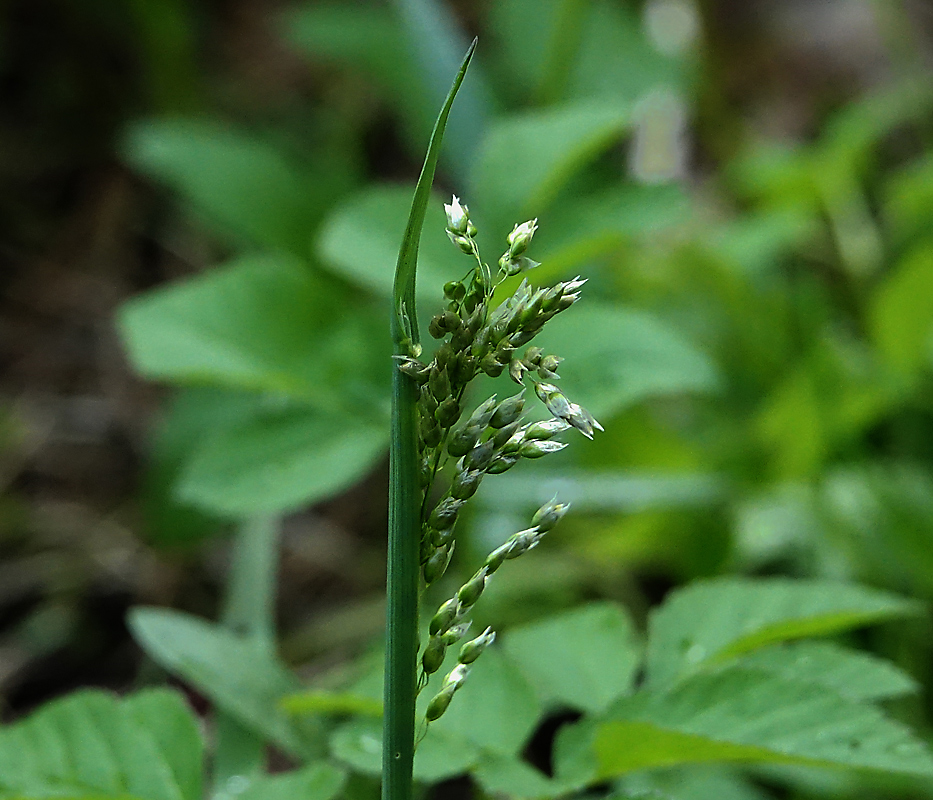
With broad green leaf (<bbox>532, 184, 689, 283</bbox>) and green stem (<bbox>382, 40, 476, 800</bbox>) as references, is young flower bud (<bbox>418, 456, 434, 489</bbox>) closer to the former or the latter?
green stem (<bbox>382, 40, 476, 800</bbox>)

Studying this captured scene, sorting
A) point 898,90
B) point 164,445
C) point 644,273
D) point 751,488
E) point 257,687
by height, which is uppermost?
point 898,90

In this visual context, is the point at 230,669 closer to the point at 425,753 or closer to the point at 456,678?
the point at 425,753

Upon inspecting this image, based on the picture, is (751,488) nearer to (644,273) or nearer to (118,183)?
(644,273)

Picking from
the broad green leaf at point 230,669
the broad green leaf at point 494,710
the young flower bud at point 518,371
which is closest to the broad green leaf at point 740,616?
the broad green leaf at point 494,710

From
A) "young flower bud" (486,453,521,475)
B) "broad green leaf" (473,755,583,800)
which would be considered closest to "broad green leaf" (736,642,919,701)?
"broad green leaf" (473,755,583,800)

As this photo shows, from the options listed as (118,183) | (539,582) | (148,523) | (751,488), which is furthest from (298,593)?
(118,183)

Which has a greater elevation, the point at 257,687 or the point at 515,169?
the point at 515,169
